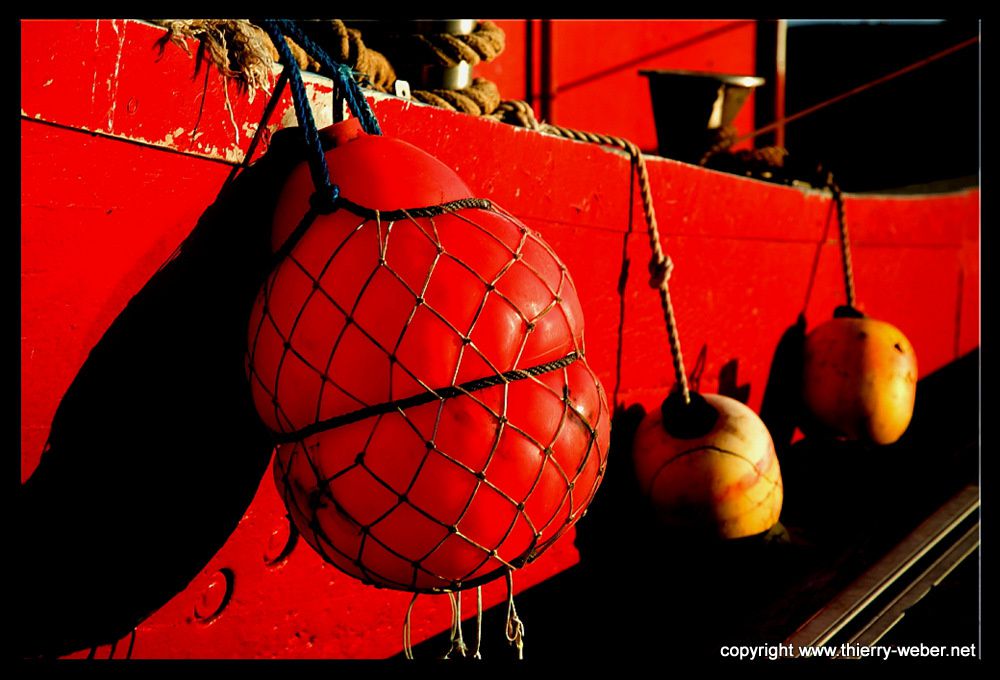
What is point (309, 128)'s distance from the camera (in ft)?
4.64

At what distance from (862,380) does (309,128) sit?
8.06 feet

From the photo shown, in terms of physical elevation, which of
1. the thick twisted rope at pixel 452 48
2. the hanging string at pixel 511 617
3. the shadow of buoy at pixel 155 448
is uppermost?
the thick twisted rope at pixel 452 48

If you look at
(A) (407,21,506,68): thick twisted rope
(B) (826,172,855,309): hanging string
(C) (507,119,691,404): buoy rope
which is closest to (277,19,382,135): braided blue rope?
(A) (407,21,506,68): thick twisted rope

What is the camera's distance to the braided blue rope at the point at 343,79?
1497 millimetres

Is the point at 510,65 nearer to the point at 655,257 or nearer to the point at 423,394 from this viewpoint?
the point at 655,257

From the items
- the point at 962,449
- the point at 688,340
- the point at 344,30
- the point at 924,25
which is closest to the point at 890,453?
the point at 962,449

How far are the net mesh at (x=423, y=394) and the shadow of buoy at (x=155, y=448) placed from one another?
194mm

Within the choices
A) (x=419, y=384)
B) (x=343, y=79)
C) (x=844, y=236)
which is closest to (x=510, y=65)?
(x=844, y=236)

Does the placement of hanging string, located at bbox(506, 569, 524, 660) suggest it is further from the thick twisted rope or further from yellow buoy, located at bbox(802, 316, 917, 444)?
yellow buoy, located at bbox(802, 316, 917, 444)

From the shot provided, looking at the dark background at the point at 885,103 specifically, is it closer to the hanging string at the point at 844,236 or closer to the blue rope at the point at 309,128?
the hanging string at the point at 844,236

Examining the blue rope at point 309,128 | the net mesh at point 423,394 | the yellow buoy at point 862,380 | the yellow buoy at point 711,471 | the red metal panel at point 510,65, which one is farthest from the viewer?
the red metal panel at point 510,65

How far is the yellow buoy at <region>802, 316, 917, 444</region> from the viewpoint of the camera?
317 centimetres

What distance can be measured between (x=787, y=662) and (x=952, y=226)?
3911 millimetres

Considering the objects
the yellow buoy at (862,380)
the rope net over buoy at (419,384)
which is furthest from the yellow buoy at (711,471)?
the rope net over buoy at (419,384)
